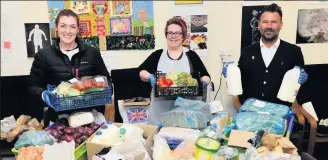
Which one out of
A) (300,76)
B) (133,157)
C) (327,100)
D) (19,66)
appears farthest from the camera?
(19,66)

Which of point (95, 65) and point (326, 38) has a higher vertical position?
point (326, 38)

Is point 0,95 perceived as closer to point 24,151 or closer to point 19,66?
point 19,66

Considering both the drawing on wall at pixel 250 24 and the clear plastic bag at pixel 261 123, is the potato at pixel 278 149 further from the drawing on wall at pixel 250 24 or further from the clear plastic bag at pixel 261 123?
the drawing on wall at pixel 250 24

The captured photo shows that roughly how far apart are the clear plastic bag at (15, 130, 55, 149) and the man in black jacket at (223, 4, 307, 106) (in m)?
1.42

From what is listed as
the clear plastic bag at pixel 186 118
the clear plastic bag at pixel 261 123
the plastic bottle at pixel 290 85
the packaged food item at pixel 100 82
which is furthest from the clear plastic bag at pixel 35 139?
the plastic bottle at pixel 290 85

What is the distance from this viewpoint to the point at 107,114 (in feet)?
8.47

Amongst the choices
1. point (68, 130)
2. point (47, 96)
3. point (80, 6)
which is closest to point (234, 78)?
point (68, 130)

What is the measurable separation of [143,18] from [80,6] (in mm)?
680

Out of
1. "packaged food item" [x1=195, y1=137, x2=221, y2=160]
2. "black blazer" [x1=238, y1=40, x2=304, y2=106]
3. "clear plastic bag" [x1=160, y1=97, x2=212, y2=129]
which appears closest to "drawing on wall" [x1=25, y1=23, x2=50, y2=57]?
"clear plastic bag" [x1=160, y1=97, x2=212, y2=129]

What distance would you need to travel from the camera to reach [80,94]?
6.51 feet

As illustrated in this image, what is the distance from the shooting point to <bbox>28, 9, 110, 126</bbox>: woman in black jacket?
224 centimetres

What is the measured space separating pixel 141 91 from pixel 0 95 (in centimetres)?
147

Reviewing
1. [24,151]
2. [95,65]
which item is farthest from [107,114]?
[24,151]

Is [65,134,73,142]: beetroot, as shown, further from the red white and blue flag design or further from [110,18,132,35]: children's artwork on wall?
[110,18,132,35]: children's artwork on wall
